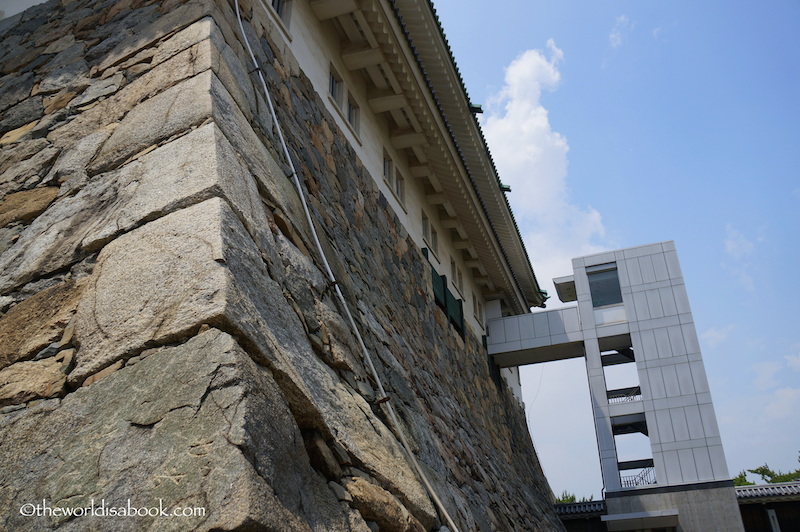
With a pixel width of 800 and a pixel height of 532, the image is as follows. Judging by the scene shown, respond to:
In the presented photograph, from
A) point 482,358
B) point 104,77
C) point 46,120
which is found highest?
point 482,358

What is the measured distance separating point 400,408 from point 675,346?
1150 cm

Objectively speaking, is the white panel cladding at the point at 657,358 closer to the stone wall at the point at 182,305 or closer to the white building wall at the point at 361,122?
the white building wall at the point at 361,122

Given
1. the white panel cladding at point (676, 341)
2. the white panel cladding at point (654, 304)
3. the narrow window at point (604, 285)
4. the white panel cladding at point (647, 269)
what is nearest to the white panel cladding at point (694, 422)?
the white panel cladding at point (676, 341)

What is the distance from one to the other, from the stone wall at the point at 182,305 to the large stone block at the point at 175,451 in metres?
0.01

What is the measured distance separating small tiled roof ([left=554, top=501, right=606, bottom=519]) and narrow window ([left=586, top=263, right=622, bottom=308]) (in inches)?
191

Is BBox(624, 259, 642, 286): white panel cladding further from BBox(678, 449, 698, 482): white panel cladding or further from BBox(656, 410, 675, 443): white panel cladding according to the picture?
BBox(678, 449, 698, 482): white panel cladding

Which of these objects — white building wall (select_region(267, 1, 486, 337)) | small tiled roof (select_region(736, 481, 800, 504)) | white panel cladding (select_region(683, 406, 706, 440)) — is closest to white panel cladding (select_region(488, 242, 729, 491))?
white panel cladding (select_region(683, 406, 706, 440))

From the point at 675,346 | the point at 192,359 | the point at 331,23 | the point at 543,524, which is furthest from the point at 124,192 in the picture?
the point at 675,346

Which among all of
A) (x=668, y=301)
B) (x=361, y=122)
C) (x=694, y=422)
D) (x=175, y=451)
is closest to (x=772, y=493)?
(x=694, y=422)

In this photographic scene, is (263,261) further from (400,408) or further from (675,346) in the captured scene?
(675,346)

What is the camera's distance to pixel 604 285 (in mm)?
16906

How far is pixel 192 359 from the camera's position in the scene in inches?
122

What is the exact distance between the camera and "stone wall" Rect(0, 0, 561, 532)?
286cm

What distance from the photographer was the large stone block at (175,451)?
262 cm
